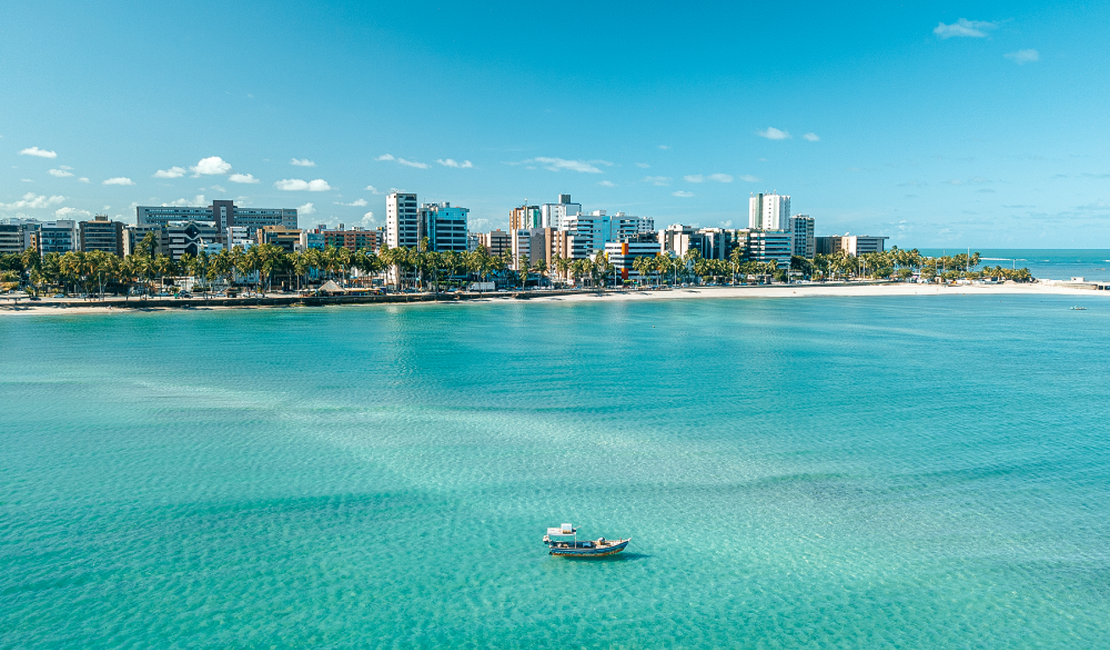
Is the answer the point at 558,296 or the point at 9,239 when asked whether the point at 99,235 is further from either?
the point at 558,296

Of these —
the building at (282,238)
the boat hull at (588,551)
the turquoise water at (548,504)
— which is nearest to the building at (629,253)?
the building at (282,238)

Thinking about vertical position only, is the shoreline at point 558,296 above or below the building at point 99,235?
below

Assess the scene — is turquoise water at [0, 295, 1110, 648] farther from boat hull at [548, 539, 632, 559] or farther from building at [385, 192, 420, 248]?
building at [385, 192, 420, 248]

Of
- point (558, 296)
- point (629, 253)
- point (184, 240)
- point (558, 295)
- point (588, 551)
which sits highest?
point (184, 240)

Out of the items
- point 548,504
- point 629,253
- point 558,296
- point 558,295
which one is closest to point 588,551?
point 548,504

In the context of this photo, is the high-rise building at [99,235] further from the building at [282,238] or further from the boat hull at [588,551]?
the boat hull at [588,551]

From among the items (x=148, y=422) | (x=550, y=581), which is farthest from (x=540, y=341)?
(x=550, y=581)
